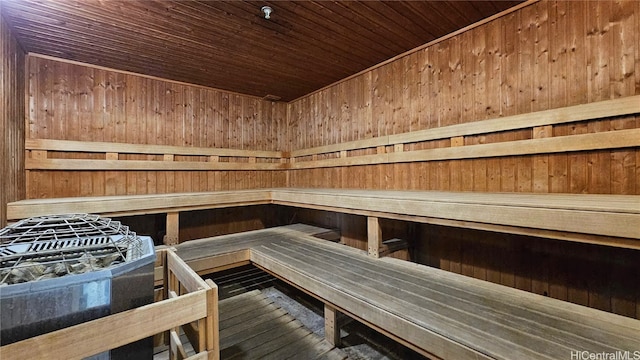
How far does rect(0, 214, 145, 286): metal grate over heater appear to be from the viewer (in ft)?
2.91

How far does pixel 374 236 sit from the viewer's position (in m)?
2.24

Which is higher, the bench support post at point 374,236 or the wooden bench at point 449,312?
the bench support post at point 374,236

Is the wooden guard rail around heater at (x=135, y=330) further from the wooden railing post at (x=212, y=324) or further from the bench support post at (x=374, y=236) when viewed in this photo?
the bench support post at (x=374, y=236)

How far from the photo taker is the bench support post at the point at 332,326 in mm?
2098

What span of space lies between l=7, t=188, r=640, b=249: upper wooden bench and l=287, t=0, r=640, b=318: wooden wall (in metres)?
0.27

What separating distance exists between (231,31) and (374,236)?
7.09ft

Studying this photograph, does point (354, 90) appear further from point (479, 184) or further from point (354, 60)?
point (479, 184)

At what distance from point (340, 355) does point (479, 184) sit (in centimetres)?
176

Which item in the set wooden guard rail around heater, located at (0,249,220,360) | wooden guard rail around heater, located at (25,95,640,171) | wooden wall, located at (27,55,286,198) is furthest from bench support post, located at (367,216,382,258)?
wooden wall, located at (27,55,286,198)

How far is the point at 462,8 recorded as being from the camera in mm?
2148

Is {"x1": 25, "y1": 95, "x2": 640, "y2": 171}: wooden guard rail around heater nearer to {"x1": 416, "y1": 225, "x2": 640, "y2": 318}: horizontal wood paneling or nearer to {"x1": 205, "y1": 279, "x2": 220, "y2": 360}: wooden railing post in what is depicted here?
{"x1": 416, "y1": 225, "x2": 640, "y2": 318}: horizontal wood paneling

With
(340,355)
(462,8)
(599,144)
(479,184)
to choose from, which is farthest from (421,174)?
(340,355)

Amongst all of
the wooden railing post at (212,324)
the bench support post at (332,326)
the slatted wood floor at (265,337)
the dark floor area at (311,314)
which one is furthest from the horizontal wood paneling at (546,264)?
the wooden railing post at (212,324)

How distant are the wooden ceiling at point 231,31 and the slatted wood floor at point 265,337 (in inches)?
103
